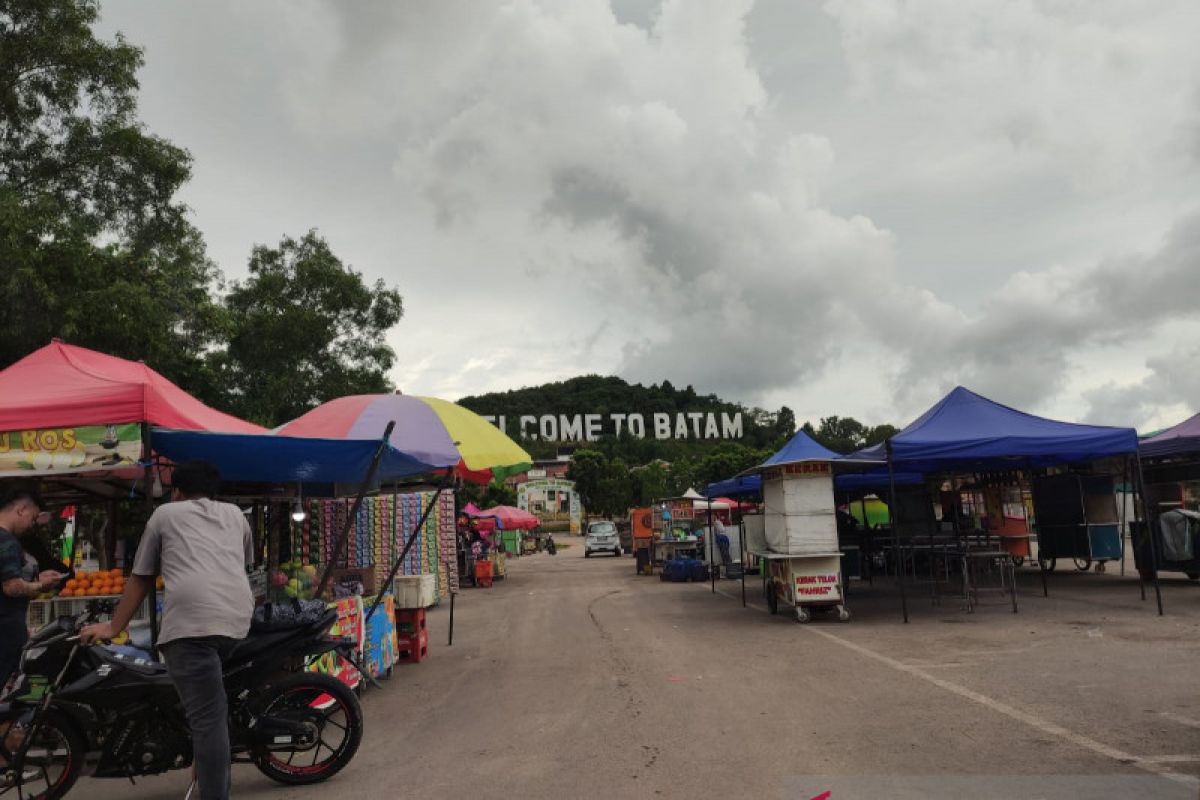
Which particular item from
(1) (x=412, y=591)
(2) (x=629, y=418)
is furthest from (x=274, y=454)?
(2) (x=629, y=418)

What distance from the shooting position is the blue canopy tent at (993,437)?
11.2 metres

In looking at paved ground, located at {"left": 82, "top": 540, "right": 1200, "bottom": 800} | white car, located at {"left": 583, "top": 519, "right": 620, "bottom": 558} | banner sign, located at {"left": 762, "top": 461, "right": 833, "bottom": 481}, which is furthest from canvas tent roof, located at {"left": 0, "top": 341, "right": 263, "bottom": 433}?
white car, located at {"left": 583, "top": 519, "right": 620, "bottom": 558}

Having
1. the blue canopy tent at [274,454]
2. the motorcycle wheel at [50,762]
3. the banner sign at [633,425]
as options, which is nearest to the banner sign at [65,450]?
the blue canopy tent at [274,454]

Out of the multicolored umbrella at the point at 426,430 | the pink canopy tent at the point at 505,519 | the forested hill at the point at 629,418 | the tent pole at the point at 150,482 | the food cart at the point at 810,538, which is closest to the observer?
the tent pole at the point at 150,482

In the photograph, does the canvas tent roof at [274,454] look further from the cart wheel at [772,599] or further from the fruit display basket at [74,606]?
the cart wheel at [772,599]

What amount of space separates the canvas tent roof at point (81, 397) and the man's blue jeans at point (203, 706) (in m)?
2.39

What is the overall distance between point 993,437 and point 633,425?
308 feet

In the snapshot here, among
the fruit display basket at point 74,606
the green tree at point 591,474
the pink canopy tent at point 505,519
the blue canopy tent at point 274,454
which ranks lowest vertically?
the fruit display basket at point 74,606

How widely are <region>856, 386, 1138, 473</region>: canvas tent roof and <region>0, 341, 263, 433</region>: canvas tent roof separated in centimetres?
958

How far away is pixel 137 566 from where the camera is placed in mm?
4059

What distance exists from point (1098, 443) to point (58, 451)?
12.6 meters

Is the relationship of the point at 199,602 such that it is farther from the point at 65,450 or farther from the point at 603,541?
the point at 603,541

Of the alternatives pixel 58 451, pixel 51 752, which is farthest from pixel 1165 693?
pixel 58 451

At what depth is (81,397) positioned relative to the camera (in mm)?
5719
